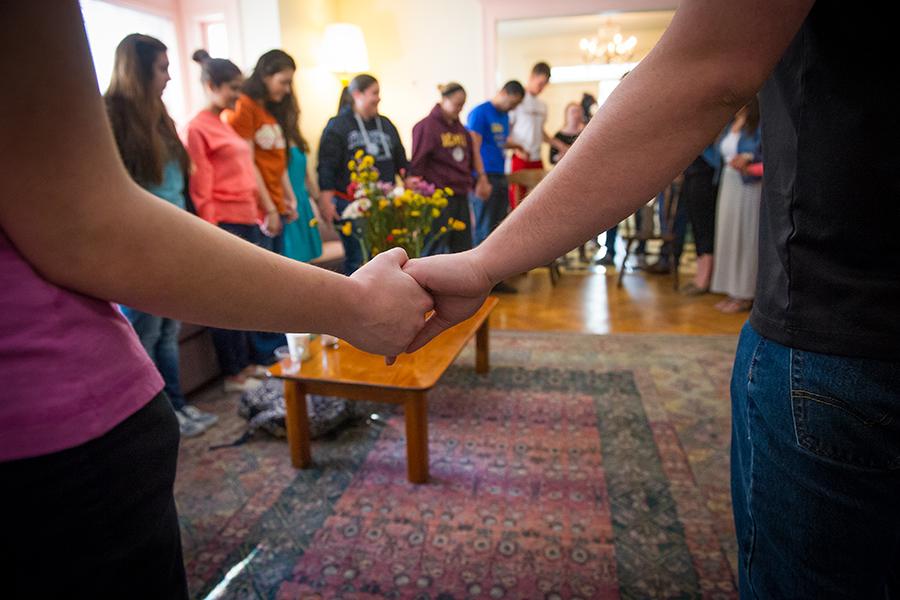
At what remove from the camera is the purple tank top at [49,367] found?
49 cm

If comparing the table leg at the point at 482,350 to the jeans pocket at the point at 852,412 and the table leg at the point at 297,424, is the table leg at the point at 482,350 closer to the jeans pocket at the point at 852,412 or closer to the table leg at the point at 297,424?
the table leg at the point at 297,424

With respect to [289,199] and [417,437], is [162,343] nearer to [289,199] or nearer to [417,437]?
[417,437]

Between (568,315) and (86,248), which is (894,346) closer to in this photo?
(86,248)

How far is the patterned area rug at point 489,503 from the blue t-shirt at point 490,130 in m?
2.57

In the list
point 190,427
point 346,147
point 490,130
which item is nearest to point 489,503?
point 190,427

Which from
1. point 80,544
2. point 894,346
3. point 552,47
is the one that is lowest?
point 80,544

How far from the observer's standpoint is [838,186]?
1.94ft

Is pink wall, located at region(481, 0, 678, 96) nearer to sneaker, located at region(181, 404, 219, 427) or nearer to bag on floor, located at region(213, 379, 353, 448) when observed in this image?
bag on floor, located at region(213, 379, 353, 448)

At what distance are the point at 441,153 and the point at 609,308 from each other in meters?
1.68

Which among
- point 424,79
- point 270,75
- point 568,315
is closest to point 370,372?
point 270,75

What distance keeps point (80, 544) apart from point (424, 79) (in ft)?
19.6

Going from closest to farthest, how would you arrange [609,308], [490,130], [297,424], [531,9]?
[297,424] → [609,308] → [490,130] → [531,9]

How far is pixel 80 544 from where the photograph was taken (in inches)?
20.7

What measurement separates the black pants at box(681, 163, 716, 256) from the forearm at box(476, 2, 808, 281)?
4.18 meters
